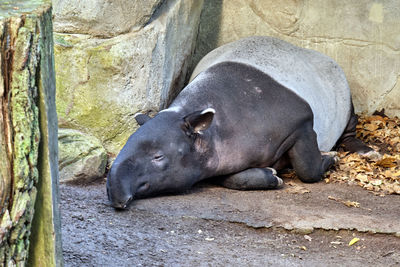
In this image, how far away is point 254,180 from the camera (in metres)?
5.81

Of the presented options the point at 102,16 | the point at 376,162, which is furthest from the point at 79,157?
A: the point at 376,162

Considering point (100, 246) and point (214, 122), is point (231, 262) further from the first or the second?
point (214, 122)

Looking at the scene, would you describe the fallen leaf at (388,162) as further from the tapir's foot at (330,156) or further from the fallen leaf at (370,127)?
the fallen leaf at (370,127)

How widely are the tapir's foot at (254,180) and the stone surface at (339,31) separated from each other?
2294mm

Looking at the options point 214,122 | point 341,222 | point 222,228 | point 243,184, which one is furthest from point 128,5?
point 341,222

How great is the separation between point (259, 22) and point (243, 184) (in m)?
2.54

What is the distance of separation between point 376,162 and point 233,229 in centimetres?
242

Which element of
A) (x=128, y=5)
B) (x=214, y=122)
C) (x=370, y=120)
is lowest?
(x=370, y=120)

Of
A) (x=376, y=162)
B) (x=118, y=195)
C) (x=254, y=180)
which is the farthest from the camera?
(x=376, y=162)

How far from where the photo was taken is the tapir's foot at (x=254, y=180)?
5.80 metres

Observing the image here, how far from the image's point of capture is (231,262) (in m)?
4.14

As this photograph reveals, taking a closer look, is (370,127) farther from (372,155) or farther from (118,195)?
(118,195)

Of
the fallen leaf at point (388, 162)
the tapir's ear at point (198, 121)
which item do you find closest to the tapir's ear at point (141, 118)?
the tapir's ear at point (198, 121)

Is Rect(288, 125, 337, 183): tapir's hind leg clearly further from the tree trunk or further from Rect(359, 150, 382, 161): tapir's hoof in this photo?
the tree trunk
